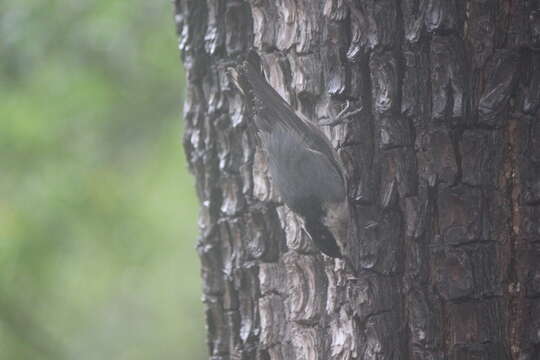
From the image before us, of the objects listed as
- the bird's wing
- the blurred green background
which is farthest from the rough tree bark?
the blurred green background

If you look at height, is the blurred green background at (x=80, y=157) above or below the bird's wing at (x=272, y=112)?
above

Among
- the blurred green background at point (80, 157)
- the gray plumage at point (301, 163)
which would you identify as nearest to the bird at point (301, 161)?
the gray plumage at point (301, 163)

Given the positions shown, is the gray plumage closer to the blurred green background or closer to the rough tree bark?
the rough tree bark

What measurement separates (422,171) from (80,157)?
12.8 ft

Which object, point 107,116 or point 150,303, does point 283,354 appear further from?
point 150,303

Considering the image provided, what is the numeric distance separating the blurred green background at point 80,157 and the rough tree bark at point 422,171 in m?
3.02

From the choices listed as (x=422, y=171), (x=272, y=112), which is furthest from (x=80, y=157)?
(x=422, y=171)

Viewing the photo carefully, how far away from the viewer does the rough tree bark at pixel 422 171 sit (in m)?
2.07

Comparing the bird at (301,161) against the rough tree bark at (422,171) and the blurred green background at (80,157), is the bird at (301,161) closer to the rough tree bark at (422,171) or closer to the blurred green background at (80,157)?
the rough tree bark at (422,171)

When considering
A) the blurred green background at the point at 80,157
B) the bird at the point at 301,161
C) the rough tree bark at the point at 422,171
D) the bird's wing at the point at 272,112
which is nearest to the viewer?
the rough tree bark at the point at 422,171

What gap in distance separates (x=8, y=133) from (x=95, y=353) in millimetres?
3463

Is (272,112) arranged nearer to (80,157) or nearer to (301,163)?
(301,163)

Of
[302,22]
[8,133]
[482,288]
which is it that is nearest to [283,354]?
[482,288]

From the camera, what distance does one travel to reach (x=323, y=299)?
7.66ft
